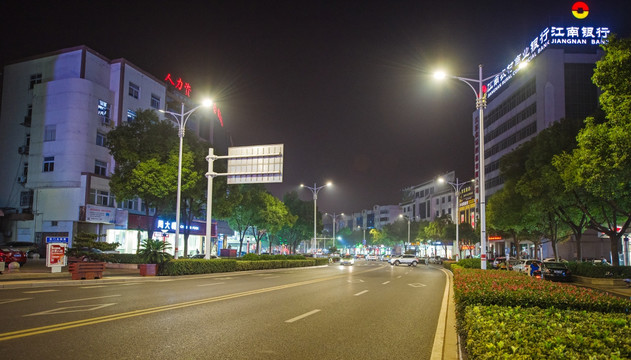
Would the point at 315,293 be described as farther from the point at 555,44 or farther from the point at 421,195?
the point at 421,195

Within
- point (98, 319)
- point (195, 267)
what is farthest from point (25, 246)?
point (98, 319)

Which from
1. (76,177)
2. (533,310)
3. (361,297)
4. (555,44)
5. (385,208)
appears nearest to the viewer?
(533,310)

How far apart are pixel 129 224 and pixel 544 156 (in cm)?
3799

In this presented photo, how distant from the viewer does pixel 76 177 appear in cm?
4181

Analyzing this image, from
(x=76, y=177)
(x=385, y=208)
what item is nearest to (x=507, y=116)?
(x=76, y=177)

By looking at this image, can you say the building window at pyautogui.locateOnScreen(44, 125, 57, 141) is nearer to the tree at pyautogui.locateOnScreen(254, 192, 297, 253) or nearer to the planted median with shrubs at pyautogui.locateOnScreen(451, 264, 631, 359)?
the tree at pyautogui.locateOnScreen(254, 192, 297, 253)

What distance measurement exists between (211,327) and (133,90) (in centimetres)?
4579

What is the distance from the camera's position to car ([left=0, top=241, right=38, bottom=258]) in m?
39.1

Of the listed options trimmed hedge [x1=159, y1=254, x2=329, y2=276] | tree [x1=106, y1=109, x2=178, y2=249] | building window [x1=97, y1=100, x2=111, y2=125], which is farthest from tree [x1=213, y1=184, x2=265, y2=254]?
tree [x1=106, y1=109, x2=178, y2=249]

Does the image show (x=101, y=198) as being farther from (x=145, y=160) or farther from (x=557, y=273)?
(x=557, y=273)

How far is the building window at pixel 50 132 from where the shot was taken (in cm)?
4289

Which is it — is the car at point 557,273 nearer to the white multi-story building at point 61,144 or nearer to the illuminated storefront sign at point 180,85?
the white multi-story building at point 61,144

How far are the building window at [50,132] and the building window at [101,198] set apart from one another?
6391 mm

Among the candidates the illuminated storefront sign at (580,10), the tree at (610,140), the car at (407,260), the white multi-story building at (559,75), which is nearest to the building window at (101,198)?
the car at (407,260)
